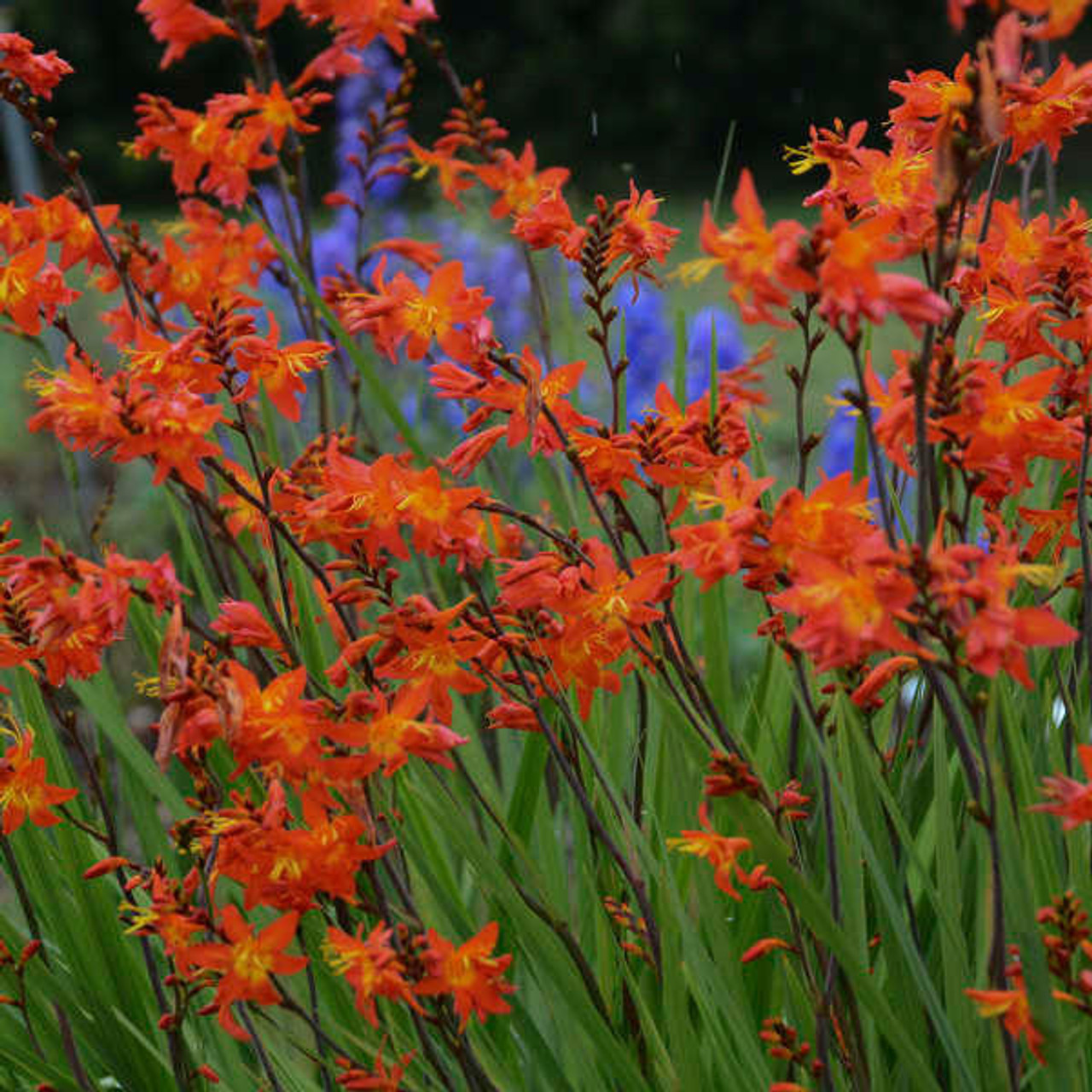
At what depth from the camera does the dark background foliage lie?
15.4m

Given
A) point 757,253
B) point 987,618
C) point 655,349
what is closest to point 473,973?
point 987,618

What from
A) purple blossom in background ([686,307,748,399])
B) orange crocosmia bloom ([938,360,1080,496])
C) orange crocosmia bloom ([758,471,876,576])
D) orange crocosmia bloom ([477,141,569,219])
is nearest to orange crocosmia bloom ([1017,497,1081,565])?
orange crocosmia bloom ([938,360,1080,496])

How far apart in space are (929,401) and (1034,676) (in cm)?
74

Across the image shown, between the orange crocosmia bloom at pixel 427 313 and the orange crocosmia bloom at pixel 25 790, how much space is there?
622 millimetres

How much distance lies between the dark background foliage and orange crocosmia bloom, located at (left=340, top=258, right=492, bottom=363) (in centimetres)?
1364

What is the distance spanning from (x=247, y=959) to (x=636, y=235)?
35.2 inches

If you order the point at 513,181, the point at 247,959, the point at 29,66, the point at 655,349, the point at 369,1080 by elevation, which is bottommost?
the point at 655,349

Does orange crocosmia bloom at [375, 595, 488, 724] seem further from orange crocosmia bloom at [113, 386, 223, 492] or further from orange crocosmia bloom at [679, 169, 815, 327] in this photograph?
orange crocosmia bloom at [679, 169, 815, 327]

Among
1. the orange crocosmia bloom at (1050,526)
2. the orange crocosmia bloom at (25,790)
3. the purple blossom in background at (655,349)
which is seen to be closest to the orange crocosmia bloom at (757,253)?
the orange crocosmia bloom at (1050,526)

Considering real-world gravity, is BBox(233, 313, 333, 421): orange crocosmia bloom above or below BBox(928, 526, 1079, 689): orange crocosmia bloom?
above

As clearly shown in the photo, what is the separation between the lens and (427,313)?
171cm

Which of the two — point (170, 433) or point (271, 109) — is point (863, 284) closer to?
point (170, 433)

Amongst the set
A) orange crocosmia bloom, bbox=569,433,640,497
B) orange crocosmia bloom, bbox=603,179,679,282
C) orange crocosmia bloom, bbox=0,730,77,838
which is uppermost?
orange crocosmia bloom, bbox=603,179,679,282

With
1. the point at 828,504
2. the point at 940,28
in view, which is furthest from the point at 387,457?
the point at 940,28
